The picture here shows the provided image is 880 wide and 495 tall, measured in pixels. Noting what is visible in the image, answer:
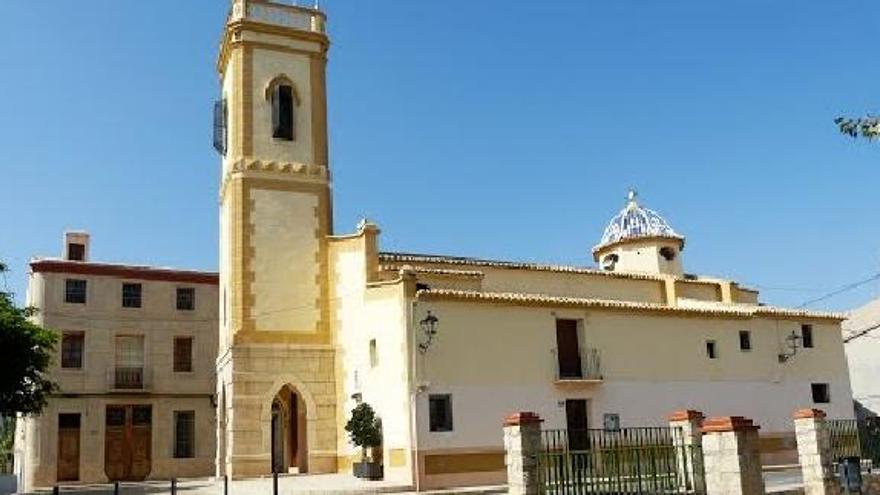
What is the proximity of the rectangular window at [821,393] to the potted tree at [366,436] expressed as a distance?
15.6 m

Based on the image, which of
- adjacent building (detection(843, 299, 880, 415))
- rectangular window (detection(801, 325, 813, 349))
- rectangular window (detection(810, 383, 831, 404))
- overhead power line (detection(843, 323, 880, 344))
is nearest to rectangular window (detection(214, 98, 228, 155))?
rectangular window (detection(801, 325, 813, 349))

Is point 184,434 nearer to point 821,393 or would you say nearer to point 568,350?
point 568,350

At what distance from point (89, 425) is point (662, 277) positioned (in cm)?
2200

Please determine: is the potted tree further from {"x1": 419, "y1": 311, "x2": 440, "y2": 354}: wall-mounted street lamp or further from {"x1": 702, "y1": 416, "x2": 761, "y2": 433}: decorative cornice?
{"x1": 702, "y1": 416, "x2": 761, "y2": 433}: decorative cornice

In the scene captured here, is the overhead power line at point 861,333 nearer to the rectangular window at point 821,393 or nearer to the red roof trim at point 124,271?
the rectangular window at point 821,393

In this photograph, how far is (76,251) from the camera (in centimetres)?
3494

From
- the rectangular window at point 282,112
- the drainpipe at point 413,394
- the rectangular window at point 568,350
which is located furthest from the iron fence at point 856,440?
the rectangular window at point 282,112

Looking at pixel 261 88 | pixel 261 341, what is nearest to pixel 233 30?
pixel 261 88

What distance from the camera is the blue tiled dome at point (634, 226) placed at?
3481cm

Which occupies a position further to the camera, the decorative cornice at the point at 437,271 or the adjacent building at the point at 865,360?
the adjacent building at the point at 865,360

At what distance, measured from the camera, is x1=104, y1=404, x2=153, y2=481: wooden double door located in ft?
107

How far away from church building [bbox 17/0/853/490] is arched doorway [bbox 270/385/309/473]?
0.24ft

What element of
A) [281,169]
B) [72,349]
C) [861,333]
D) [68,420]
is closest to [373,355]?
[281,169]

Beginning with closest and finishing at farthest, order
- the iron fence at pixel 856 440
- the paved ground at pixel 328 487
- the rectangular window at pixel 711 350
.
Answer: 1. the iron fence at pixel 856 440
2. the paved ground at pixel 328 487
3. the rectangular window at pixel 711 350
